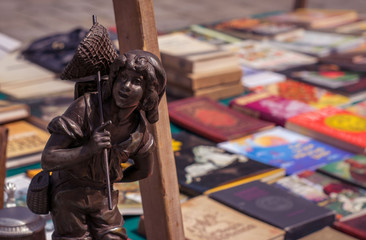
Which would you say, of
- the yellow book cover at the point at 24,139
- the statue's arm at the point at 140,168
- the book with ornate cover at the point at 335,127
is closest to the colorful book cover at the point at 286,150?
the book with ornate cover at the point at 335,127

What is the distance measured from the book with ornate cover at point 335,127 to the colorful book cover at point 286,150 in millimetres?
30

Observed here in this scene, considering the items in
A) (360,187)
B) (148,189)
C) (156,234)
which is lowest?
(360,187)

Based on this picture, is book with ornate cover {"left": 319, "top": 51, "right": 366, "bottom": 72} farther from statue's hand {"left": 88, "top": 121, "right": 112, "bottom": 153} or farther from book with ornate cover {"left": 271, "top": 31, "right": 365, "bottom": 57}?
statue's hand {"left": 88, "top": 121, "right": 112, "bottom": 153}

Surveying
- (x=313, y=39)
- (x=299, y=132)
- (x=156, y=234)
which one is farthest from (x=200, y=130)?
(x=313, y=39)

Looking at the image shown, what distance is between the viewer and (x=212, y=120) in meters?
2.47

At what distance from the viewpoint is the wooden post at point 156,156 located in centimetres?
132

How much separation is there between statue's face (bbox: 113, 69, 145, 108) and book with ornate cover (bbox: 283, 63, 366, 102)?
6.32 ft

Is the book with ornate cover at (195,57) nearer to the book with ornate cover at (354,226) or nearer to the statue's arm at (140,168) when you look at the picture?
the book with ornate cover at (354,226)

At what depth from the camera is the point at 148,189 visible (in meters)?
1.42

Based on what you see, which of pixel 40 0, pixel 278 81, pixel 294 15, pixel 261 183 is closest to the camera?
pixel 261 183

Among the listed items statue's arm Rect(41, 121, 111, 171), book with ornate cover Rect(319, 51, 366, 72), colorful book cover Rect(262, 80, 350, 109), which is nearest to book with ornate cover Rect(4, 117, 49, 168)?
statue's arm Rect(41, 121, 111, 171)

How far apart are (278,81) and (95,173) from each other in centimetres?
204

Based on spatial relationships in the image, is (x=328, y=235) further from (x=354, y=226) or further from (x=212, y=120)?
(x=212, y=120)

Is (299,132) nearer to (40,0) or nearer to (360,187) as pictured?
(360,187)
